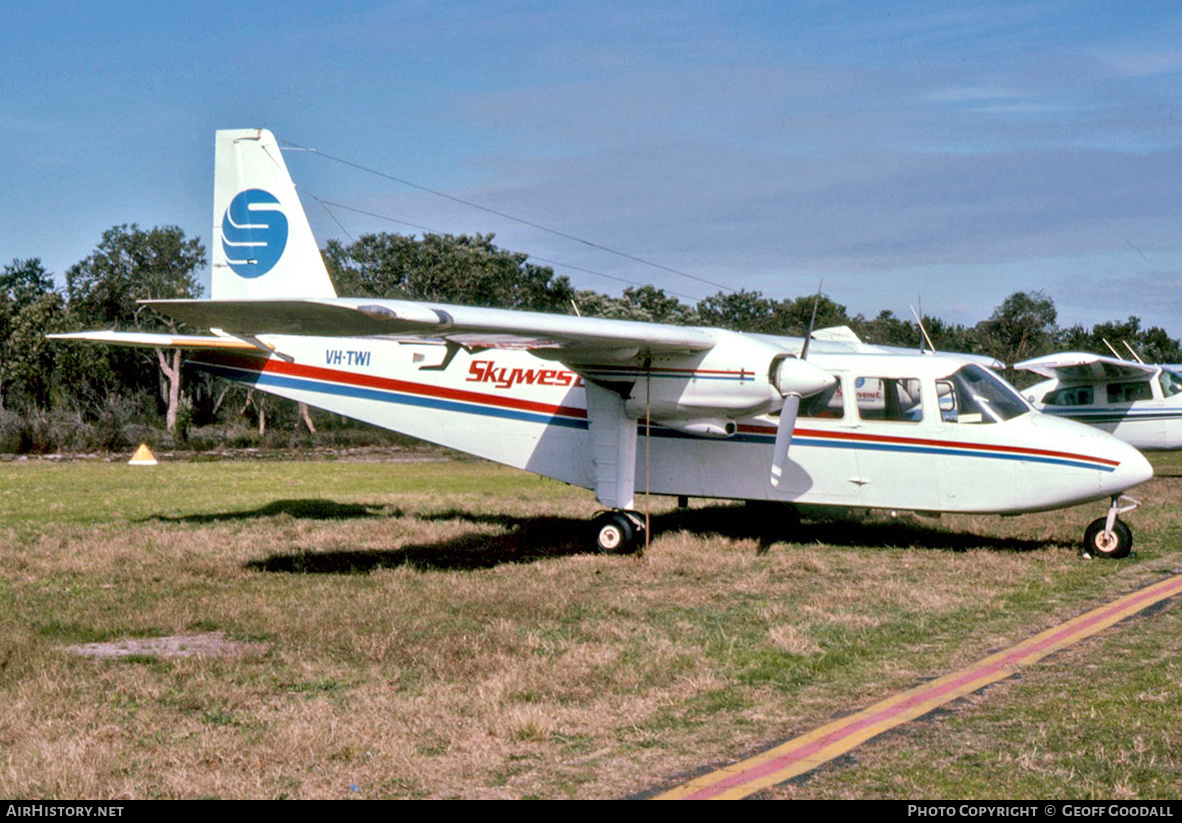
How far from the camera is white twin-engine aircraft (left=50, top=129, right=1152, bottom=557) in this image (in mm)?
12719

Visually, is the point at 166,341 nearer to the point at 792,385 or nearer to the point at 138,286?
the point at 792,385

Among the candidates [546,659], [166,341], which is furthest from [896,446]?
[166,341]

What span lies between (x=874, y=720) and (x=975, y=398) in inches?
316

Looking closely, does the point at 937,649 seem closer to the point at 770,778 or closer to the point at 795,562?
the point at 770,778

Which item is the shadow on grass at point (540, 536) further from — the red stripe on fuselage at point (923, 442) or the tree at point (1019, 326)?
the tree at point (1019, 326)

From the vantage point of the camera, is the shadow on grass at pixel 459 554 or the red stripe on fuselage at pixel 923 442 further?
the red stripe on fuselage at pixel 923 442

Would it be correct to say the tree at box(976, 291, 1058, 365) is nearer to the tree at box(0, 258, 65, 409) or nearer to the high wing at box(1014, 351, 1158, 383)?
the high wing at box(1014, 351, 1158, 383)

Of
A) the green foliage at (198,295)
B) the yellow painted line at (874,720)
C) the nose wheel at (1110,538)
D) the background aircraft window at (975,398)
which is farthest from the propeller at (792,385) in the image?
the green foliage at (198,295)

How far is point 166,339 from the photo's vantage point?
15828 millimetres

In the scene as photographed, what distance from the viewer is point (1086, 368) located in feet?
83.7

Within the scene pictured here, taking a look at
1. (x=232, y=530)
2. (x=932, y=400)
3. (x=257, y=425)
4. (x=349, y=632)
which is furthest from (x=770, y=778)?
(x=257, y=425)

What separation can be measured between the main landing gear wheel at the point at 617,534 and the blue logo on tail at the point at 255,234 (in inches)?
268

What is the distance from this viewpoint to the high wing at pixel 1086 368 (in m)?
24.1

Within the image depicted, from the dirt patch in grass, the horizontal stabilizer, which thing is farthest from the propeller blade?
the horizontal stabilizer
